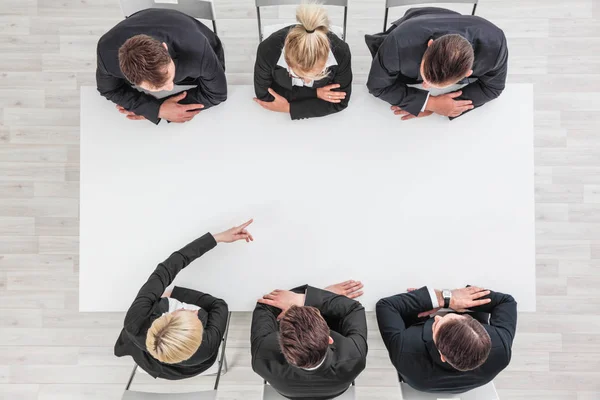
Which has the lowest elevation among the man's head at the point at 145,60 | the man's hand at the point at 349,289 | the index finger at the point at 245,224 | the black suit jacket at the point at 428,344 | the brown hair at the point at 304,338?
the black suit jacket at the point at 428,344

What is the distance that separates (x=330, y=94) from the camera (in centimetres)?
192

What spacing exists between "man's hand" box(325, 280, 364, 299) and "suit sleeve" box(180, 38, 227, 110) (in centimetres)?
96

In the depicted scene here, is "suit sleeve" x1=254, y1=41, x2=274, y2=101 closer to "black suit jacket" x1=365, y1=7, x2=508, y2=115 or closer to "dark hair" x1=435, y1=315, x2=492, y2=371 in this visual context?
"black suit jacket" x1=365, y1=7, x2=508, y2=115

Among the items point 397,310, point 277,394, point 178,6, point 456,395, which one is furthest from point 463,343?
point 178,6

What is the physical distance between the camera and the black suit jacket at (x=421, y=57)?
1828 mm

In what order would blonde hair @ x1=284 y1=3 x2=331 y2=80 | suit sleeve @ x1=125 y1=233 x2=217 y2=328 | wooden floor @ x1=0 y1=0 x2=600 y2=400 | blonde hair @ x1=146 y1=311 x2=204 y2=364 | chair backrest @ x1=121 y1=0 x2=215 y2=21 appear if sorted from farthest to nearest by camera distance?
wooden floor @ x1=0 y1=0 x2=600 y2=400, chair backrest @ x1=121 y1=0 x2=215 y2=21, suit sleeve @ x1=125 y1=233 x2=217 y2=328, blonde hair @ x1=146 y1=311 x2=204 y2=364, blonde hair @ x1=284 y1=3 x2=331 y2=80

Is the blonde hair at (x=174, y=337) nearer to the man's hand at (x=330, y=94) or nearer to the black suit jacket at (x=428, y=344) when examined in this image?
the black suit jacket at (x=428, y=344)

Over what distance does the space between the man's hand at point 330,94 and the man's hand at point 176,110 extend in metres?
0.52

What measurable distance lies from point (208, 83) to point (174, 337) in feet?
3.42

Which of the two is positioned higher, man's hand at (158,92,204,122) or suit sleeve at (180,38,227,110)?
suit sleeve at (180,38,227,110)

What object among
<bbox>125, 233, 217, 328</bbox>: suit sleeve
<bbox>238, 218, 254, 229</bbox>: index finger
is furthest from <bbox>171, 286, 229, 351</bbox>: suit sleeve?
<bbox>238, 218, 254, 229</bbox>: index finger

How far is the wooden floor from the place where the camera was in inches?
109

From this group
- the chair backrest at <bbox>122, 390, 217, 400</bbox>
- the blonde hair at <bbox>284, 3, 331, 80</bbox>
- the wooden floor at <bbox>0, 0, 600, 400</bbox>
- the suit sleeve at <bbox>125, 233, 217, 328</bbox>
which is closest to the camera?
the blonde hair at <bbox>284, 3, 331, 80</bbox>

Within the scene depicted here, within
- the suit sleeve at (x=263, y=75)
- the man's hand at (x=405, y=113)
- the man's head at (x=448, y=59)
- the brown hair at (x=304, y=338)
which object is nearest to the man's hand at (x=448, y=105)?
the man's hand at (x=405, y=113)
